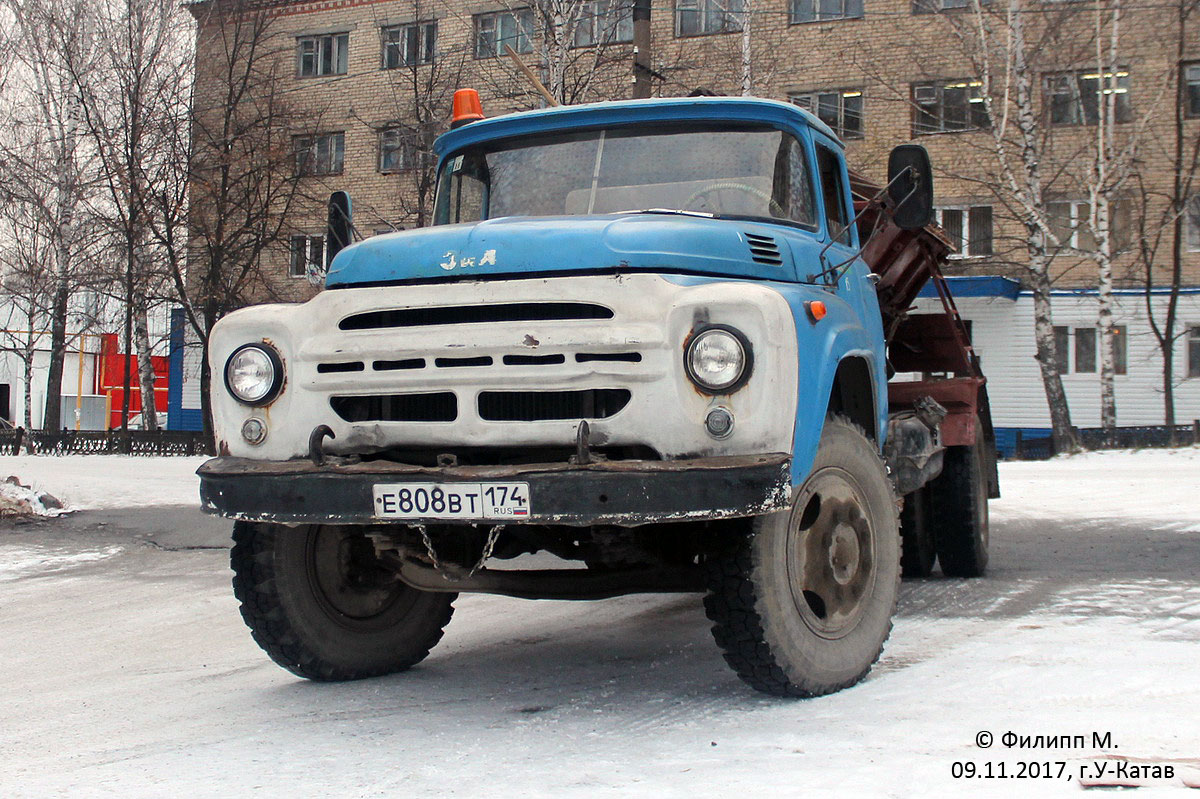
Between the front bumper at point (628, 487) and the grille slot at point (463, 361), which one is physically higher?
the grille slot at point (463, 361)

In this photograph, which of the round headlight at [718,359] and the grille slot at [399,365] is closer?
the round headlight at [718,359]

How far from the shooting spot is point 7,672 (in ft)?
18.2

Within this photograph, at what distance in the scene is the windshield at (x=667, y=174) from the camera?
5.16 meters

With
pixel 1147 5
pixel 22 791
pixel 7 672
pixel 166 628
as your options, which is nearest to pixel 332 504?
pixel 22 791

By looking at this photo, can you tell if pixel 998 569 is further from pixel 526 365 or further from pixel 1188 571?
pixel 526 365

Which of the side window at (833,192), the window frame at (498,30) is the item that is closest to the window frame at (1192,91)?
the window frame at (498,30)

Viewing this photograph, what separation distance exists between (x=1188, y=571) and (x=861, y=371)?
4030 mm

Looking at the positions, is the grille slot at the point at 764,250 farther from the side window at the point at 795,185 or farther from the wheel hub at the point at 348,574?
the wheel hub at the point at 348,574

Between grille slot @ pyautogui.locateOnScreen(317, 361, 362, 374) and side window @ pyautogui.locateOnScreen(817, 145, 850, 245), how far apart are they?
90.7 inches

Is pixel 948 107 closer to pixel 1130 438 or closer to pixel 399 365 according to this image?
pixel 1130 438

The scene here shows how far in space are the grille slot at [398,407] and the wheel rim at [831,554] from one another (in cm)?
129

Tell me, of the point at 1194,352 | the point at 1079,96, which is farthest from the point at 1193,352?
the point at 1079,96

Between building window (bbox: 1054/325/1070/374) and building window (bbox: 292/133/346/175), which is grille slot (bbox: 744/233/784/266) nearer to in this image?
building window (bbox: 1054/325/1070/374)

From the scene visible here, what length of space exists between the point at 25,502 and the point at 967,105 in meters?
21.5
